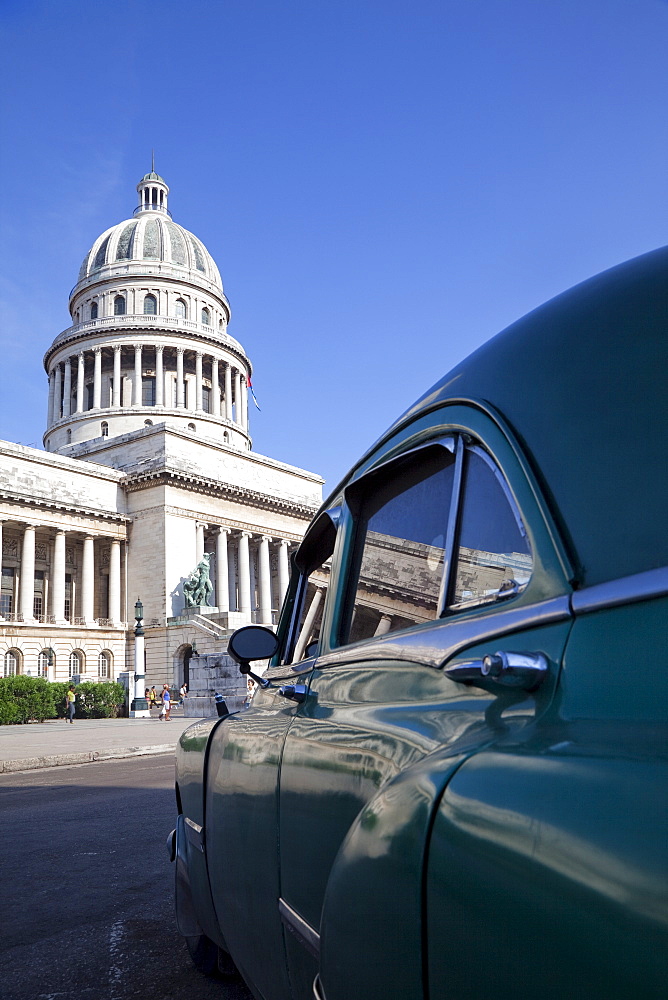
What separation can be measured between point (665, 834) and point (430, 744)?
2.01 ft

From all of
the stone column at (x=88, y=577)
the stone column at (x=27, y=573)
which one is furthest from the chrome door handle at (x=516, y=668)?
the stone column at (x=88, y=577)

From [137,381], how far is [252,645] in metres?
65.3

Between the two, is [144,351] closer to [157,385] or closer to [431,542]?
[157,385]

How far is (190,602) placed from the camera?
47844 millimetres

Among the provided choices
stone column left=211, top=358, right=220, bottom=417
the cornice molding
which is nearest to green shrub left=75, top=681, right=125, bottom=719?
the cornice molding

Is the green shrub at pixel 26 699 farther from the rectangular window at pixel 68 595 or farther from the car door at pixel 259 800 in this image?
the car door at pixel 259 800

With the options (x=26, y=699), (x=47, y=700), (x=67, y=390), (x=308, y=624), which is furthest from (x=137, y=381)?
(x=308, y=624)

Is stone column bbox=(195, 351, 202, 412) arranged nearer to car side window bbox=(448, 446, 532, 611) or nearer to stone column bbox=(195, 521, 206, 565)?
stone column bbox=(195, 521, 206, 565)

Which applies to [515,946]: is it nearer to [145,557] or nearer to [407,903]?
[407,903]

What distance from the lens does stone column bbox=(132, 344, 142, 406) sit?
65312 millimetres

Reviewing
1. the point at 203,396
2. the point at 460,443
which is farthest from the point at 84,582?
the point at 460,443

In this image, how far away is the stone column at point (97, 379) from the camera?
2559 inches

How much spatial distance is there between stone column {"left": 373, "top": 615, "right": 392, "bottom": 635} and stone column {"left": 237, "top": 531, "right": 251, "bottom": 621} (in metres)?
52.4

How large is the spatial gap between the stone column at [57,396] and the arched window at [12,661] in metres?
27.5
